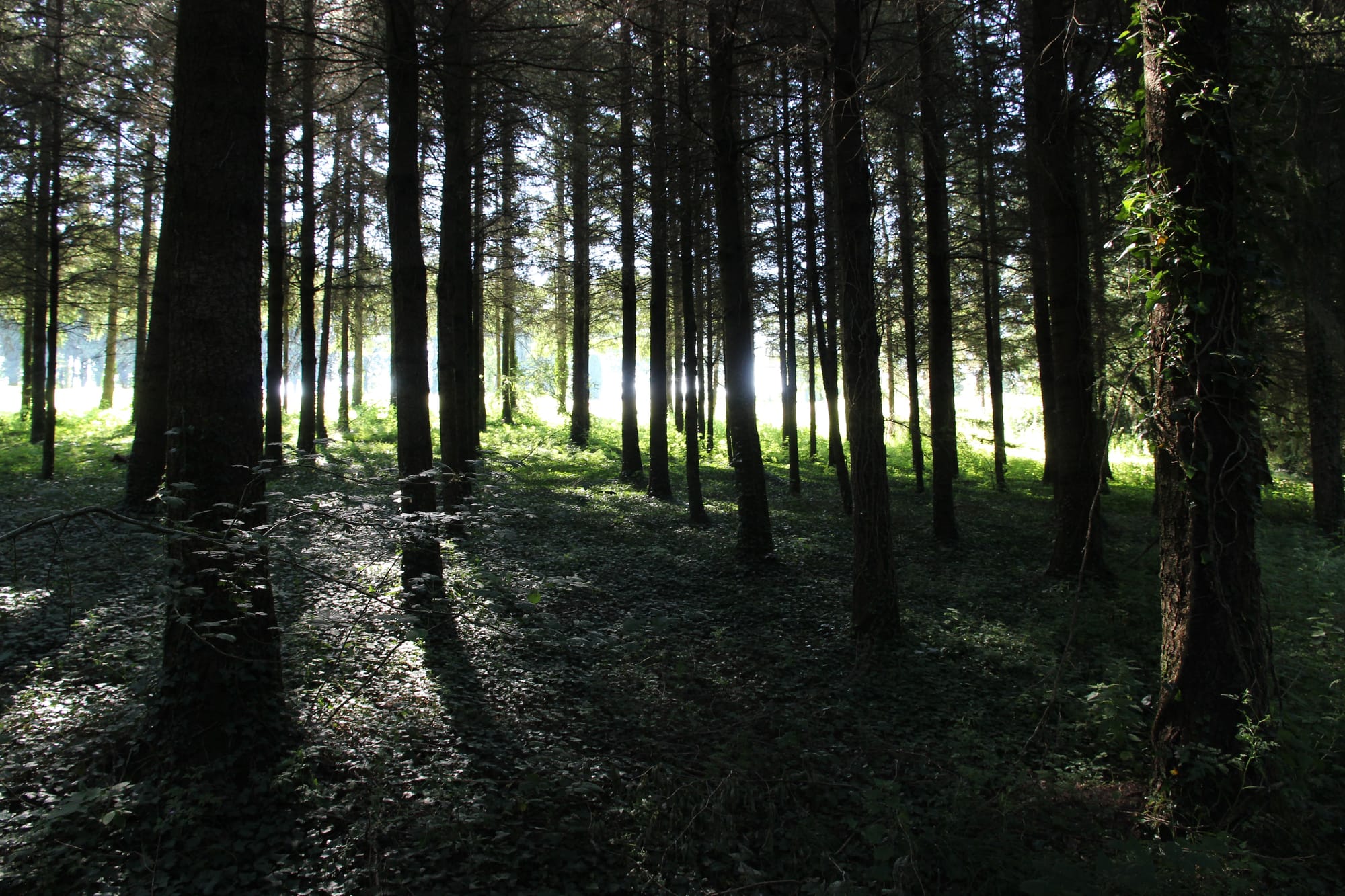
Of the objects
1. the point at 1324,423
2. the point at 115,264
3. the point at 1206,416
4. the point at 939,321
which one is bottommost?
the point at 1206,416

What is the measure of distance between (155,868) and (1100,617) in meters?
8.44

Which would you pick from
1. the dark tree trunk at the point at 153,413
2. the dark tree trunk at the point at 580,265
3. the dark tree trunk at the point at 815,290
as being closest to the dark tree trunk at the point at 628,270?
the dark tree trunk at the point at 580,265

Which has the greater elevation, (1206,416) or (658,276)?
(658,276)

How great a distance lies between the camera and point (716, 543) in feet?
35.8

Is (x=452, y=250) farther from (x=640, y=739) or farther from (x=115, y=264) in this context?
(x=115, y=264)

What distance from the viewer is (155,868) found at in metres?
3.19

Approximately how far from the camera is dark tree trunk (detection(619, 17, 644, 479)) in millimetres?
12729

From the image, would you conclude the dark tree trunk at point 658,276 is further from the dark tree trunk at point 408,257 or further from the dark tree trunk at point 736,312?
the dark tree trunk at point 408,257

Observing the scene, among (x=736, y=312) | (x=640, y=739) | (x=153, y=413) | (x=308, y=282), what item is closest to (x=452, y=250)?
(x=736, y=312)

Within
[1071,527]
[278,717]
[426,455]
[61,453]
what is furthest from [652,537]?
[61,453]

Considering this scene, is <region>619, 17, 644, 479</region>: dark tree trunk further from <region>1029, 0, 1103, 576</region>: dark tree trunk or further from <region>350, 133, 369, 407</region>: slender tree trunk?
<region>350, 133, 369, 407</region>: slender tree trunk

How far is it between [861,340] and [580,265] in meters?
13.2

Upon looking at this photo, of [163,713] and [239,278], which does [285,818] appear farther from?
[239,278]

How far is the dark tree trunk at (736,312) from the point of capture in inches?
384
